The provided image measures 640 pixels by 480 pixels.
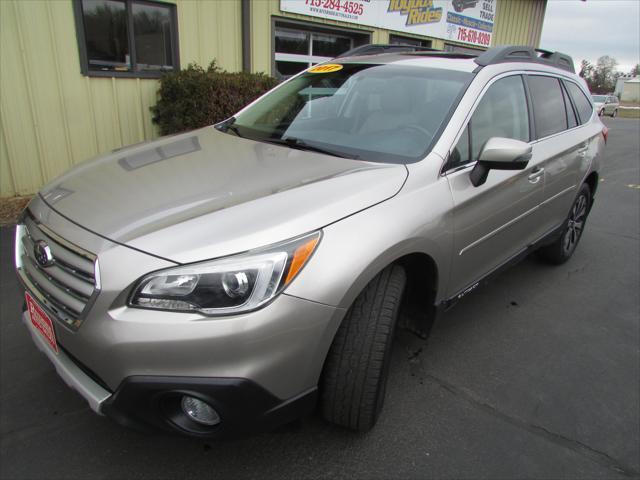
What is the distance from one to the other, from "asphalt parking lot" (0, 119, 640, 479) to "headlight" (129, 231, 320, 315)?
83cm

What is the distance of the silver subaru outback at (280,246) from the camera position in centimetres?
164

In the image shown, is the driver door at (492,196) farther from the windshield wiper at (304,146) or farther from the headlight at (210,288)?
the headlight at (210,288)

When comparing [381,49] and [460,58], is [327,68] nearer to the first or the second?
[381,49]

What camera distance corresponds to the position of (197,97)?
6.20 m

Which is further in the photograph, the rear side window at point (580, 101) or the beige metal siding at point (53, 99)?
the beige metal siding at point (53, 99)

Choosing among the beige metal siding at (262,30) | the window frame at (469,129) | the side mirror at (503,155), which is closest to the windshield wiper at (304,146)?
the window frame at (469,129)

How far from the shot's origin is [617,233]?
18.2ft

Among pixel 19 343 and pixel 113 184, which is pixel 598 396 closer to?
pixel 113 184

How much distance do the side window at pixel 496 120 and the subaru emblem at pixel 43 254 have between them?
189cm

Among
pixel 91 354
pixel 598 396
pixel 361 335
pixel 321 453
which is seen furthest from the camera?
pixel 598 396

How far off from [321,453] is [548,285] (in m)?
2.76

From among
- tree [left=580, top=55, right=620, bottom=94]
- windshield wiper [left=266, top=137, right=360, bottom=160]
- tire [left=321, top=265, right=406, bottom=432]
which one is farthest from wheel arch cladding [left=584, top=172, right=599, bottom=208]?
tree [left=580, top=55, right=620, bottom=94]

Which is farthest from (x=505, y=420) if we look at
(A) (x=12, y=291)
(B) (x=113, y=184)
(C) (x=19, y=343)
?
(A) (x=12, y=291)

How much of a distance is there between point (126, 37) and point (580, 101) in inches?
216
